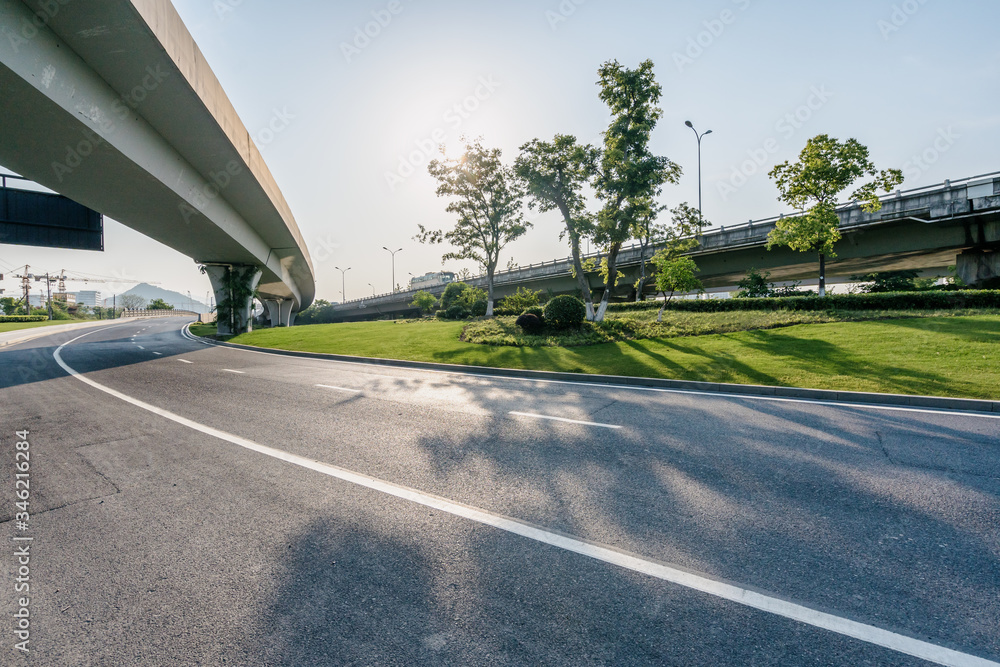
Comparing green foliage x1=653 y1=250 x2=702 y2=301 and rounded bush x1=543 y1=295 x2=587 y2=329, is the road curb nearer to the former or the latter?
rounded bush x1=543 y1=295 x2=587 y2=329

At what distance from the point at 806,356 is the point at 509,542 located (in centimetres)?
1197

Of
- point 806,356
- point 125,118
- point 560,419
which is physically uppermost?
point 125,118

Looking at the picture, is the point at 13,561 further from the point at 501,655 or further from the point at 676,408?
the point at 676,408

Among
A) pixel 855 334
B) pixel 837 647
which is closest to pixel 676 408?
pixel 837 647

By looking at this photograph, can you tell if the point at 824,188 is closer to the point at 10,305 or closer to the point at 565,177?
the point at 565,177

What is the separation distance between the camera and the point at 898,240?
21.2 metres

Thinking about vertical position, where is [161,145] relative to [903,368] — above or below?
above

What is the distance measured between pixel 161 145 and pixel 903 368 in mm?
22312

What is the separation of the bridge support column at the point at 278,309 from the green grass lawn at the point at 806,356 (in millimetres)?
36215

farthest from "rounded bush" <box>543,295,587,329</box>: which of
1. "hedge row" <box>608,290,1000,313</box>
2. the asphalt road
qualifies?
the asphalt road

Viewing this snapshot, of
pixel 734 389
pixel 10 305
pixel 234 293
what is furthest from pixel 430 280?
pixel 10 305

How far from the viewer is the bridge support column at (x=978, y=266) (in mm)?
19953

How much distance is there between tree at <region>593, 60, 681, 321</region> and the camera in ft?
65.0

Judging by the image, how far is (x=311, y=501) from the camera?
384 centimetres
